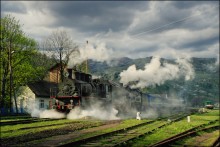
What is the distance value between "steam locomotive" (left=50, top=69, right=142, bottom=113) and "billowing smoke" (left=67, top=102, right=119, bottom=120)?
1.22ft

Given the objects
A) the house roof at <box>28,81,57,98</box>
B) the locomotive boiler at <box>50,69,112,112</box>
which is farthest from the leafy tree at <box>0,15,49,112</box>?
the locomotive boiler at <box>50,69,112,112</box>

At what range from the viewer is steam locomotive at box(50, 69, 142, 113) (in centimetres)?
2952

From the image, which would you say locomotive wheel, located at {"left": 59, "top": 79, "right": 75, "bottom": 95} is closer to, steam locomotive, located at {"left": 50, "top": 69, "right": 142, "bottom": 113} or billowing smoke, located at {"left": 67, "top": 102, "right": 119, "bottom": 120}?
steam locomotive, located at {"left": 50, "top": 69, "right": 142, "bottom": 113}

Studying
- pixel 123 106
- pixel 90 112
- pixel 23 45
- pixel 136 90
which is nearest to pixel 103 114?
pixel 90 112

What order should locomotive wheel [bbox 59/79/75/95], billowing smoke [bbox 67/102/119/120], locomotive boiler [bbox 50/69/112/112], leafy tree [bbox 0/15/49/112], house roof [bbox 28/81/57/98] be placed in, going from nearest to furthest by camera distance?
1. billowing smoke [bbox 67/102/119/120]
2. locomotive boiler [bbox 50/69/112/112]
3. locomotive wheel [bbox 59/79/75/95]
4. leafy tree [bbox 0/15/49/112]
5. house roof [bbox 28/81/57/98]

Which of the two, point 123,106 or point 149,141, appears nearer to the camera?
point 149,141

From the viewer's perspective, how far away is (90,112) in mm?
29344

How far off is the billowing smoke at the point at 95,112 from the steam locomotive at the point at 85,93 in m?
0.37

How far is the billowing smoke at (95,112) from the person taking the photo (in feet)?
95.1

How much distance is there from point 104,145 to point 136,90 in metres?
25.2

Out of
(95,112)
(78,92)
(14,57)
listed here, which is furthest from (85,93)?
(14,57)

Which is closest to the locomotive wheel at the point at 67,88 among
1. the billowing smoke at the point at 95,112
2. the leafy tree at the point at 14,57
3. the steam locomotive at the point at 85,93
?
the steam locomotive at the point at 85,93

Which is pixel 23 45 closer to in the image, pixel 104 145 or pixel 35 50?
pixel 35 50

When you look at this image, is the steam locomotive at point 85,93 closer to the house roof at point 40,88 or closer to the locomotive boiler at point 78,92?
the locomotive boiler at point 78,92
